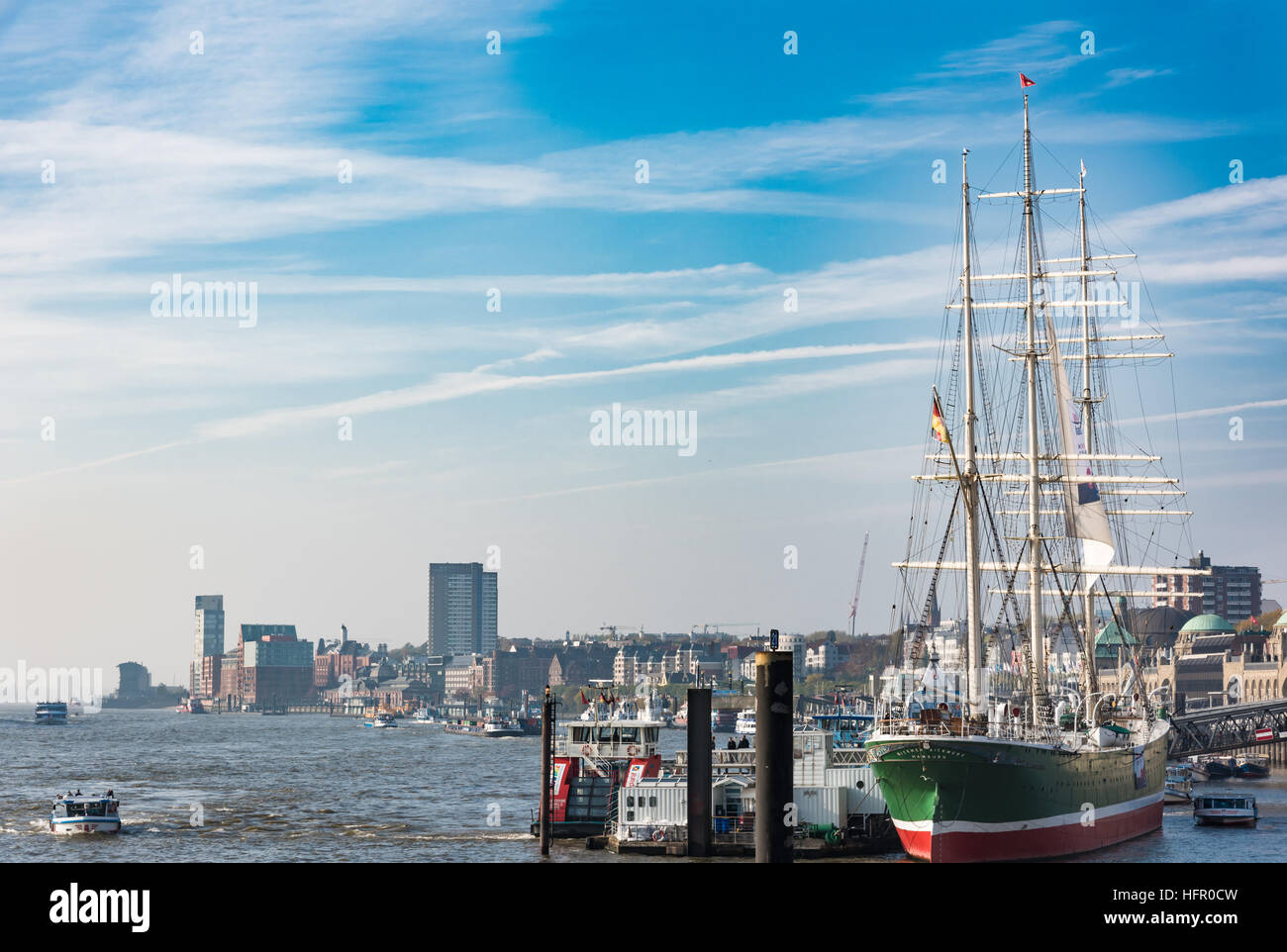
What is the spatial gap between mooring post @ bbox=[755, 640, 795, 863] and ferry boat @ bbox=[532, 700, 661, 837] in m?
35.9

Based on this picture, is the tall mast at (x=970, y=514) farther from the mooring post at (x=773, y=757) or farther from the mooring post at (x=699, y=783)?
the mooring post at (x=773, y=757)

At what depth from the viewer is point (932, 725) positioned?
64562 millimetres

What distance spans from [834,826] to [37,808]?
58.7 meters

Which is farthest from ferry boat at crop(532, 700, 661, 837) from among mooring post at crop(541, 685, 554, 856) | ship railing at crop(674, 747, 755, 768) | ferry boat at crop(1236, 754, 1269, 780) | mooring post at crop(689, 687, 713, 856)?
ferry boat at crop(1236, 754, 1269, 780)

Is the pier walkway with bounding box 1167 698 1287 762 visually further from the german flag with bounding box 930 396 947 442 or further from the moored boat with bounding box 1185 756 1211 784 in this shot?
the german flag with bounding box 930 396 947 442

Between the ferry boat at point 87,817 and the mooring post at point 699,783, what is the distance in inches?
1387

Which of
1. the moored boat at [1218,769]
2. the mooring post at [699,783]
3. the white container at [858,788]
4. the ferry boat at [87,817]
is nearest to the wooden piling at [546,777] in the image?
the mooring post at [699,783]

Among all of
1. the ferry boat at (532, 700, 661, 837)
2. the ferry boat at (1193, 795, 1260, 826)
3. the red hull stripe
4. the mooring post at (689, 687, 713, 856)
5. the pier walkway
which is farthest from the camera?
the pier walkway

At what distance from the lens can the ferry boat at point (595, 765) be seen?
247 feet

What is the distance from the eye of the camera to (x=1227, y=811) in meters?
90.0

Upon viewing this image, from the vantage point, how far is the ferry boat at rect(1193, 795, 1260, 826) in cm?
8931

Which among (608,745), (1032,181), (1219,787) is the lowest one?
(1219,787)

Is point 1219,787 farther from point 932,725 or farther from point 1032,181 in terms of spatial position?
point 932,725
